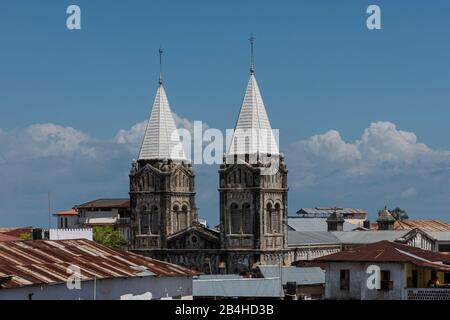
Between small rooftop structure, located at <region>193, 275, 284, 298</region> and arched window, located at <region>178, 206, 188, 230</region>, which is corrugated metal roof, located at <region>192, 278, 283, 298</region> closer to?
small rooftop structure, located at <region>193, 275, 284, 298</region>

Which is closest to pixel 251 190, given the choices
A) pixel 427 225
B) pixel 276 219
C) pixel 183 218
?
pixel 276 219

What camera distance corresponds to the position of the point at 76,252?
157 ft

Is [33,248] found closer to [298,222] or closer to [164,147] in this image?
[164,147]

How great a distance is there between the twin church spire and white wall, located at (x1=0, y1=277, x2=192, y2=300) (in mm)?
56502

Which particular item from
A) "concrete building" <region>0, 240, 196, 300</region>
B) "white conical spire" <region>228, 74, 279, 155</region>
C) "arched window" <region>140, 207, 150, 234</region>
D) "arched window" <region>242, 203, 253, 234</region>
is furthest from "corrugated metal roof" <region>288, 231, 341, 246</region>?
"concrete building" <region>0, 240, 196, 300</region>

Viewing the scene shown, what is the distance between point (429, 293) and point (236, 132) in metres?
69.7

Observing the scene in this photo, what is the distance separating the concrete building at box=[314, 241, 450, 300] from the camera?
137ft

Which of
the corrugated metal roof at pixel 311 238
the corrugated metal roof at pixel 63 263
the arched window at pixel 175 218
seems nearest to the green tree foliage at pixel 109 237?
the arched window at pixel 175 218

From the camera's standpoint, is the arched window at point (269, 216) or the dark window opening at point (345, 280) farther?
the arched window at point (269, 216)

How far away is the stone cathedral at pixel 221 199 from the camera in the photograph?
350 ft

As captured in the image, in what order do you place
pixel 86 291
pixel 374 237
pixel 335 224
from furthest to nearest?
1. pixel 335 224
2. pixel 374 237
3. pixel 86 291

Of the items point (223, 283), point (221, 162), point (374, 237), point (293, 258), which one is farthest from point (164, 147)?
point (223, 283)

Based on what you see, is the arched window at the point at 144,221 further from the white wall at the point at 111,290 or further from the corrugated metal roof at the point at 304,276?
the white wall at the point at 111,290
